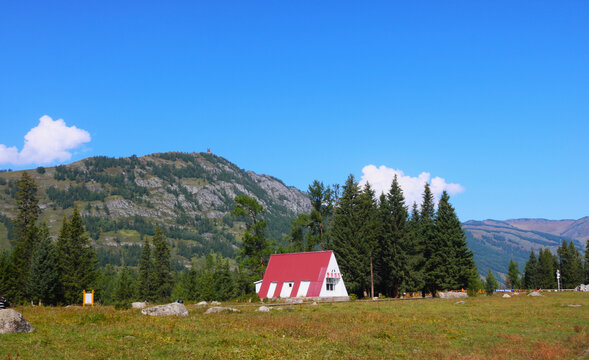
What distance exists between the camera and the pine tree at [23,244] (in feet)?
227

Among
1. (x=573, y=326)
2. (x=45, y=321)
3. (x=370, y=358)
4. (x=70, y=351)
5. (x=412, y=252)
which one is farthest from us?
(x=412, y=252)

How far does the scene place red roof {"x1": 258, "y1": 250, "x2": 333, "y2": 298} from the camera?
240 ft

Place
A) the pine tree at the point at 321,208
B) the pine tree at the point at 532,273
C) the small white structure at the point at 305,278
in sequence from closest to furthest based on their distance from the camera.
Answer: the small white structure at the point at 305,278 → the pine tree at the point at 321,208 → the pine tree at the point at 532,273

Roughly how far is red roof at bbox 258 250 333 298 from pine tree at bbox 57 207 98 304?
30.0m

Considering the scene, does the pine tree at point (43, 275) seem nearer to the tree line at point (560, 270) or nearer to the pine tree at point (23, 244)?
the pine tree at point (23, 244)

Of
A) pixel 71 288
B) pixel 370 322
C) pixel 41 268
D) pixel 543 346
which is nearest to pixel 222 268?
pixel 71 288

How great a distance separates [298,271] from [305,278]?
7.59 ft

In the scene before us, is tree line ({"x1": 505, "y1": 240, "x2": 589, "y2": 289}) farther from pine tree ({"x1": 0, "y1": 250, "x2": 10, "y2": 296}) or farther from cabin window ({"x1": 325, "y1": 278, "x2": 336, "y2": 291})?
pine tree ({"x1": 0, "y1": 250, "x2": 10, "y2": 296})

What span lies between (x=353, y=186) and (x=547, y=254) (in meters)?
97.8

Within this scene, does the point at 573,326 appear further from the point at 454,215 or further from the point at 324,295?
the point at 454,215

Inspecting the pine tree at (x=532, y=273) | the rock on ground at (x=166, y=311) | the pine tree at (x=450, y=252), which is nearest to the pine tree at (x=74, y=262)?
the rock on ground at (x=166, y=311)

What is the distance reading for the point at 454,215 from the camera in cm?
8212

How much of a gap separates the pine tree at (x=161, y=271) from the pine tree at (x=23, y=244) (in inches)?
1203

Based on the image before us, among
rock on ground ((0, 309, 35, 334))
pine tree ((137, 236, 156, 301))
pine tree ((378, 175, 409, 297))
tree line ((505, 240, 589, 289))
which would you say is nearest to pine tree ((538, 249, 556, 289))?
tree line ((505, 240, 589, 289))
